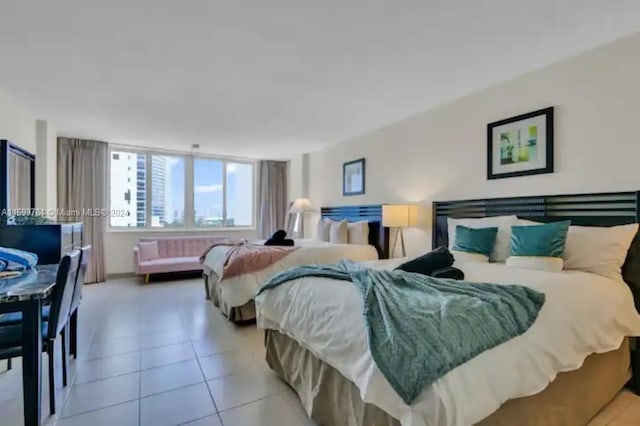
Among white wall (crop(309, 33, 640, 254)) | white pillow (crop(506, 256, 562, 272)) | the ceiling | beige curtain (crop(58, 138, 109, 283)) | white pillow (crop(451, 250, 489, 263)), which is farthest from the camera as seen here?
beige curtain (crop(58, 138, 109, 283))

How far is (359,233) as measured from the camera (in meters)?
4.83

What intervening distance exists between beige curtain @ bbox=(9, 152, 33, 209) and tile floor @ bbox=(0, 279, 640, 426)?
1.49 m

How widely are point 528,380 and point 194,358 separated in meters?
2.41

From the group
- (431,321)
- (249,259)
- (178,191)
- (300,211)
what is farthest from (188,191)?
(431,321)

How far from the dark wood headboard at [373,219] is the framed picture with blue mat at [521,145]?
5.61 feet

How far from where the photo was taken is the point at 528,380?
1.44 meters

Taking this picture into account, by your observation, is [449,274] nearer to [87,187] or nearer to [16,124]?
[16,124]

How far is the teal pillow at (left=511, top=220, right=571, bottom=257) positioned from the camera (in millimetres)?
2395

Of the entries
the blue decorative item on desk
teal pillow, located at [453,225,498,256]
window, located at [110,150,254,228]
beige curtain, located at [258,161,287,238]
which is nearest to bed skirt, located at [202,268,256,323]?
the blue decorative item on desk

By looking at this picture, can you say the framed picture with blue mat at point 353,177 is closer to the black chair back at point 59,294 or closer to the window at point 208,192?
the window at point 208,192

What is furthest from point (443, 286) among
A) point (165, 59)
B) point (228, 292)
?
point (165, 59)

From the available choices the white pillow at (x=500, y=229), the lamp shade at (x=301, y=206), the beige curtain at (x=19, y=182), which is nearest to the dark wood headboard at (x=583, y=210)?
the white pillow at (x=500, y=229)

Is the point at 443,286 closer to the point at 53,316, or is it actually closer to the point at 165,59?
the point at 53,316

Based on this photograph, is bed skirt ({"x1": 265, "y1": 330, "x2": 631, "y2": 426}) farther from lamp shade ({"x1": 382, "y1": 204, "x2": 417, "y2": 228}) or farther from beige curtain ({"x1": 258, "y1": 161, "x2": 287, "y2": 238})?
beige curtain ({"x1": 258, "y1": 161, "x2": 287, "y2": 238})
